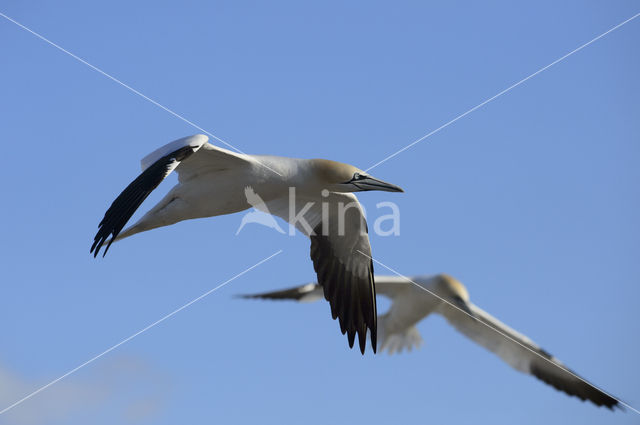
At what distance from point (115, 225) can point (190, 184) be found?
1.85 m

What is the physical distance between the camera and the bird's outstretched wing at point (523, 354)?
1277 centimetres

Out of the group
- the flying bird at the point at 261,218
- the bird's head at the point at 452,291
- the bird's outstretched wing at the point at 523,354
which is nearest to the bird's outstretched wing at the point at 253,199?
the flying bird at the point at 261,218

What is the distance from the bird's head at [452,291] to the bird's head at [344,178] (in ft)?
16.6

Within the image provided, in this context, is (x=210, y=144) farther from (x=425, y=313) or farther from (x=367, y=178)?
(x=425, y=313)

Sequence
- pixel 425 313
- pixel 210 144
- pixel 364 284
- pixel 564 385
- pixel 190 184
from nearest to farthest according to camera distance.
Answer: pixel 210 144, pixel 190 184, pixel 364 284, pixel 564 385, pixel 425 313

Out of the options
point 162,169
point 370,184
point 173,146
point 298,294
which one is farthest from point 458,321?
point 162,169

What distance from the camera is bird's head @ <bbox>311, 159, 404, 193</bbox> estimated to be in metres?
9.20

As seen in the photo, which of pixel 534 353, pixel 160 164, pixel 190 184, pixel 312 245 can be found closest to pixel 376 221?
pixel 312 245

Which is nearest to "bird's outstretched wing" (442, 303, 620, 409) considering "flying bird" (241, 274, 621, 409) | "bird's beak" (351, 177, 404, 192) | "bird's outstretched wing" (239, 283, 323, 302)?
Answer: "flying bird" (241, 274, 621, 409)

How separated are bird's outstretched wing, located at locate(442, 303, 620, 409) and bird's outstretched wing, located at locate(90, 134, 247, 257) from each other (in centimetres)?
598

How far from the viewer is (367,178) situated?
9281 millimetres

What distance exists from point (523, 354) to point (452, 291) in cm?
145

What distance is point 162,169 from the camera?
24.6 ft

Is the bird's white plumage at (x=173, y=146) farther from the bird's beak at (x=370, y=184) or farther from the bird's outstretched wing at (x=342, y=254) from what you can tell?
the bird's beak at (x=370, y=184)
